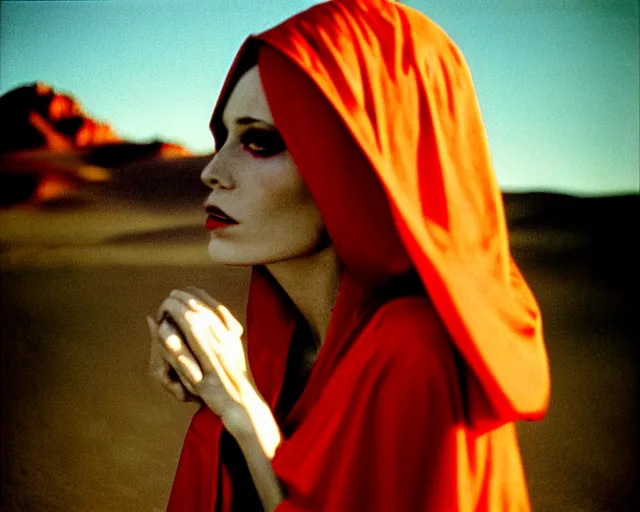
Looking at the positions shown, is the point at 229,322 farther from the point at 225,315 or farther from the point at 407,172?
the point at 407,172

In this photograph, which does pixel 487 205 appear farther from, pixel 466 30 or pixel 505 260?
pixel 466 30

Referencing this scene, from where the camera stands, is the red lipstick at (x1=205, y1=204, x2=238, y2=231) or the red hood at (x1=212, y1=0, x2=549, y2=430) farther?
the red lipstick at (x1=205, y1=204, x2=238, y2=231)

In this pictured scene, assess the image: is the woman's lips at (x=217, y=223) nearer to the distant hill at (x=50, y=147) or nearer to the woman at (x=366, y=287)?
the woman at (x=366, y=287)

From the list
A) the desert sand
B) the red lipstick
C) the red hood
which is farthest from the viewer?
the desert sand

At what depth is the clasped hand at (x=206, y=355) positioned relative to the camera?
55cm

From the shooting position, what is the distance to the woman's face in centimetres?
56

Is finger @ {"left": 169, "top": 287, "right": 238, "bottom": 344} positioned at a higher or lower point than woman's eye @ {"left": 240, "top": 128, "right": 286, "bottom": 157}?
lower

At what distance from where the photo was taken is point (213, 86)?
0.75 m

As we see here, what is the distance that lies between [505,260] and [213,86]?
433mm

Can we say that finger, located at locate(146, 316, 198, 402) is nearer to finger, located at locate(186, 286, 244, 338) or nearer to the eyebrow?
finger, located at locate(186, 286, 244, 338)

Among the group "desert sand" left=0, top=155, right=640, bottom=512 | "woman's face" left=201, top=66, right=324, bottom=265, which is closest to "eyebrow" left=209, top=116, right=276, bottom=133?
"woman's face" left=201, top=66, right=324, bottom=265

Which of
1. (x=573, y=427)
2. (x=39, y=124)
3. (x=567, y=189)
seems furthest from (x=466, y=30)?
(x=39, y=124)

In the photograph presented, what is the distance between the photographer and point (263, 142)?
22.2 inches

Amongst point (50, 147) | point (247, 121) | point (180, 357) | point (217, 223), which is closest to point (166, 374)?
point (180, 357)
